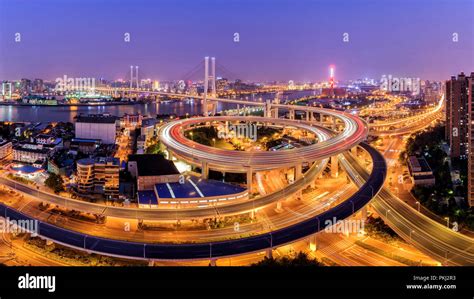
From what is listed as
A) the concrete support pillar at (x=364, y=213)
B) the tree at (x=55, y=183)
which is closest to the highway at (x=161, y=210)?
the tree at (x=55, y=183)

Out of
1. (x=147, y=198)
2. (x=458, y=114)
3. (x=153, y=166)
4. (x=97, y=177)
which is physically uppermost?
(x=458, y=114)

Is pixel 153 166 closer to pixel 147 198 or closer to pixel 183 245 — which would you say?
pixel 147 198

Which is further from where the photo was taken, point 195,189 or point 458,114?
point 458,114

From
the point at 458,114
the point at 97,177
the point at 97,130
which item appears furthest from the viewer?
the point at 97,130

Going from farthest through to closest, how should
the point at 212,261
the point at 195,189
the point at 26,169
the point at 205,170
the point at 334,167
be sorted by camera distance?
the point at 334,167 < the point at 26,169 < the point at 205,170 < the point at 195,189 < the point at 212,261

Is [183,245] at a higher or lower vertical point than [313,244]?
higher

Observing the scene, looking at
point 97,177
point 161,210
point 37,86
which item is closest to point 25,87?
point 37,86

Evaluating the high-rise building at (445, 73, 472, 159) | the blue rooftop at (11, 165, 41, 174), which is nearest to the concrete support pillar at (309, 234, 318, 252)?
the high-rise building at (445, 73, 472, 159)

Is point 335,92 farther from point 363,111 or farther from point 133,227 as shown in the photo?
point 133,227
